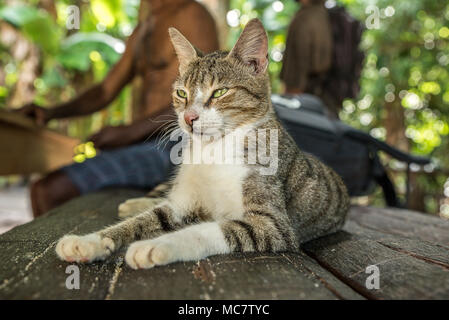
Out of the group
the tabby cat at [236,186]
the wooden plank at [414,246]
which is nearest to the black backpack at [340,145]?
the tabby cat at [236,186]

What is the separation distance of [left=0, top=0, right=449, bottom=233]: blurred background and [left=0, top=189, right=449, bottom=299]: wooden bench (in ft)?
13.5

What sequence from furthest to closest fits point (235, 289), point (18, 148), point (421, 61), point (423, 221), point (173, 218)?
point (421, 61), point (18, 148), point (423, 221), point (173, 218), point (235, 289)

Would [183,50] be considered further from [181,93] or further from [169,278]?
[169,278]

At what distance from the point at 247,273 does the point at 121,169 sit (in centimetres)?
169

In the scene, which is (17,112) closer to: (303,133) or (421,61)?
(303,133)

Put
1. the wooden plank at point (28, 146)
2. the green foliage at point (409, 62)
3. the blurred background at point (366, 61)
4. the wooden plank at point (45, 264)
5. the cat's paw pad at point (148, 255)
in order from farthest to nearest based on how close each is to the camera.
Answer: the green foliage at point (409, 62), the blurred background at point (366, 61), the wooden plank at point (28, 146), the cat's paw pad at point (148, 255), the wooden plank at point (45, 264)

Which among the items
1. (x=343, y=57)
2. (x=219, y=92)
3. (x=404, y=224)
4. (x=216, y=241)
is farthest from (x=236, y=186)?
(x=343, y=57)

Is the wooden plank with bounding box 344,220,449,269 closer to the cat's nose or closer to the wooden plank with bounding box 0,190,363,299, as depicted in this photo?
the wooden plank with bounding box 0,190,363,299

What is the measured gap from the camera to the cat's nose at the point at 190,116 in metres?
1.43

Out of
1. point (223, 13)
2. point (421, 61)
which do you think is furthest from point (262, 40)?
point (421, 61)

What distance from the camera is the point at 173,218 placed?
143 centimetres

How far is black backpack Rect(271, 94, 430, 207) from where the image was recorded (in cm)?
234

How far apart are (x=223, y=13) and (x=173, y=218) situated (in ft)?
10.8

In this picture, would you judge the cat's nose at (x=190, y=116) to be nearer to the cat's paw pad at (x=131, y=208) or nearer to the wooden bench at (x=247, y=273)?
the cat's paw pad at (x=131, y=208)
